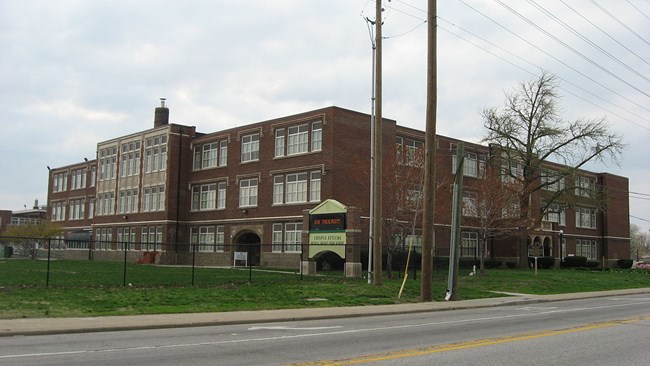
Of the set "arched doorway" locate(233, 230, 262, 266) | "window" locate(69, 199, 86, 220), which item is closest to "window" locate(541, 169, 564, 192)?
"arched doorway" locate(233, 230, 262, 266)

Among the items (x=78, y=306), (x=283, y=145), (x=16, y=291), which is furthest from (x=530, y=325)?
(x=283, y=145)

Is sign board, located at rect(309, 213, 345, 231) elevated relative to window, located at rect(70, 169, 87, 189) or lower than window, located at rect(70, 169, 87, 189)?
lower

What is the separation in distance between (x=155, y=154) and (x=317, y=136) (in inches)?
805

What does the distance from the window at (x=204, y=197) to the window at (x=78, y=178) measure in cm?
2411

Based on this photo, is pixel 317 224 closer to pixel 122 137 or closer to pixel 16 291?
pixel 16 291

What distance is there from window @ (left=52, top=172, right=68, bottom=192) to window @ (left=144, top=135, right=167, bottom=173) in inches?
950

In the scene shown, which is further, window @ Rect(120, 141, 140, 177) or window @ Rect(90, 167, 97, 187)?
window @ Rect(90, 167, 97, 187)

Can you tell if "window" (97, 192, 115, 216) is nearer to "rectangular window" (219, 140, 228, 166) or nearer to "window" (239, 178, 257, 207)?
"rectangular window" (219, 140, 228, 166)

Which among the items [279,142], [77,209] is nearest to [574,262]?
[279,142]

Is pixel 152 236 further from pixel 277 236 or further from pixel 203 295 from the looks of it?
pixel 203 295

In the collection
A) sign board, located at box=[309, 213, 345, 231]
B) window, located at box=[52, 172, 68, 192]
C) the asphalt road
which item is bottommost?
the asphalt road

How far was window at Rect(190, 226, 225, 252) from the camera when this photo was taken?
5453cm

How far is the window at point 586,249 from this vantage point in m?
71.6

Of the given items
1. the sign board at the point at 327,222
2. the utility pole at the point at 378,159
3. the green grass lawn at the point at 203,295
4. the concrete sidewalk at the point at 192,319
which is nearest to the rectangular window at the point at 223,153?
the sign board at the point at 327,222
